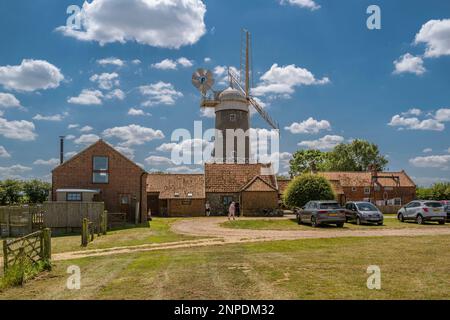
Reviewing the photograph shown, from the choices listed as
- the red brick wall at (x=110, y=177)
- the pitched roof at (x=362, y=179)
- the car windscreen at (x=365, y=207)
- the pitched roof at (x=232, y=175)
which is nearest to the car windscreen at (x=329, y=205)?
the car windscreen at (x=365, y=207)

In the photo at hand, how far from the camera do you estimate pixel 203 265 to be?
12.0 metres

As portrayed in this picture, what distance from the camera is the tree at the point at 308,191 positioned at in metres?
33.8

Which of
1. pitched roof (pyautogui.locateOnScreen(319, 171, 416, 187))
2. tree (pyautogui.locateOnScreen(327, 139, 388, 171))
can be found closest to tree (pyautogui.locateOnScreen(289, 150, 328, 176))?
tree (pyautogui.locateOnScreen(327, 139, 388, 171))

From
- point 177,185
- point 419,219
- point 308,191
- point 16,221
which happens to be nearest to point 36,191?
point 177,185

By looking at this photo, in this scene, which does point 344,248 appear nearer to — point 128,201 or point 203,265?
point 203,265

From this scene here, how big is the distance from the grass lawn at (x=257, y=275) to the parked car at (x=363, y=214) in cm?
1195

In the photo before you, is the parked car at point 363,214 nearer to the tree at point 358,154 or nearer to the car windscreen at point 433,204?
the car windscreen at point 433,204

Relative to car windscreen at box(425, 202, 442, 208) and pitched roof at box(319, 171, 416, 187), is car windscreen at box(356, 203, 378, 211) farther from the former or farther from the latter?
pitched roof at box(319, 171, 416, 187)

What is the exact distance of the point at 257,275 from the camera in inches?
402

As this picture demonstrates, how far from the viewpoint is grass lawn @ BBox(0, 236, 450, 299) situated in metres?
8.42

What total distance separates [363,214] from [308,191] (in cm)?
653
